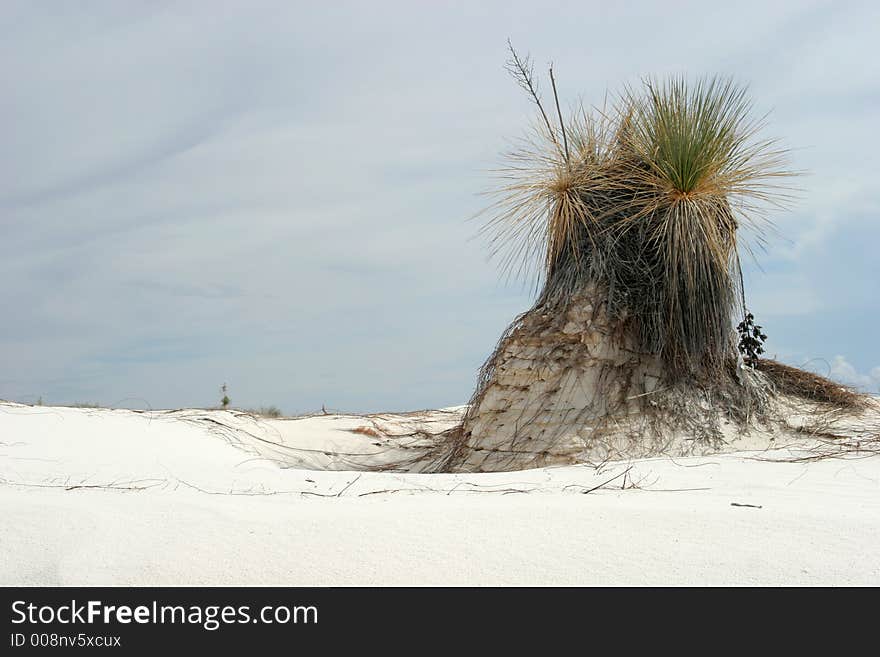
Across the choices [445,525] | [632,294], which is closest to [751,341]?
[632,294]

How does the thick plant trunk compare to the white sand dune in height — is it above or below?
above

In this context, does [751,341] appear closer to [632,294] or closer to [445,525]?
[632,294]

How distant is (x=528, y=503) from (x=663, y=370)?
3177mm

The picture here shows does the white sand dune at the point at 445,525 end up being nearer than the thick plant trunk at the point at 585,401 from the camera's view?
Yes

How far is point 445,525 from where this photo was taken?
3010mm

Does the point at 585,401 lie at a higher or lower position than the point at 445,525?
higher

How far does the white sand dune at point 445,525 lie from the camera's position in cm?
254

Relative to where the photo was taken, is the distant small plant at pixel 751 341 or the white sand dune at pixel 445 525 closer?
the white sand dune at pixel 445 525

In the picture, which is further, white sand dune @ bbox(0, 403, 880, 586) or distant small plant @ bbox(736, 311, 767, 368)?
distant small plant @ bbox(736, 311, 767, 368)

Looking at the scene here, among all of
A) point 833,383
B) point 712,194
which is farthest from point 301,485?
point 833,383

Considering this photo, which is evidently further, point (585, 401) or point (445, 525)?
point (585, 401)

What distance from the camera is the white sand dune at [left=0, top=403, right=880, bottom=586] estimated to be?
2.54 meters

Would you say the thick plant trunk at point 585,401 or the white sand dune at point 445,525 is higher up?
the thick plant trunk at point 585,401
